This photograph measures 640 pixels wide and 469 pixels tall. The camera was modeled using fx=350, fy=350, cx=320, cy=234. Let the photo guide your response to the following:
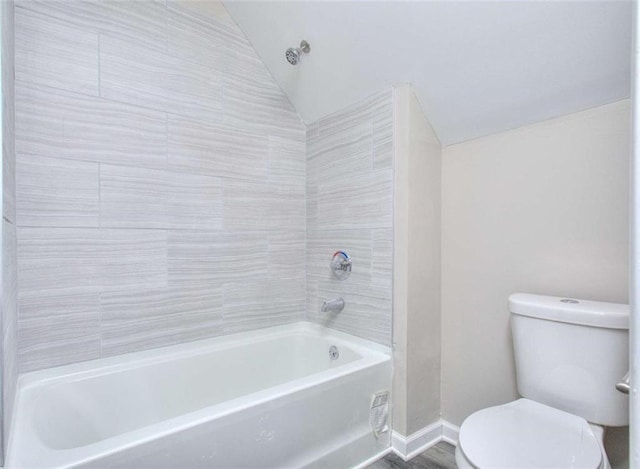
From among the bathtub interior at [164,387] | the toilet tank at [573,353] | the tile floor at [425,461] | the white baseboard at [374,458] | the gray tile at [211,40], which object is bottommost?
the tile floor at [425,461]

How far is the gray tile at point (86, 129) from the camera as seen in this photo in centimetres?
146

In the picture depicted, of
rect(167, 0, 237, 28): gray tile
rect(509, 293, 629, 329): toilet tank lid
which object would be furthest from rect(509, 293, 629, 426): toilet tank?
rect(167, 0, 237, 28): gray tile

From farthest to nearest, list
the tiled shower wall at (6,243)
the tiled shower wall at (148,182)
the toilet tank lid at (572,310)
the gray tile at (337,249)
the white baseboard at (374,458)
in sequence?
the gray tile at (337,249)
the white baseboard at (374,458)
the tiled shower wall at (148,182)
the toilet tank lid at (572,310)
the tiled shower wall at (6,243)

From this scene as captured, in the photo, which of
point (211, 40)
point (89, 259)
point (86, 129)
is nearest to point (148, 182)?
point (86, 129)

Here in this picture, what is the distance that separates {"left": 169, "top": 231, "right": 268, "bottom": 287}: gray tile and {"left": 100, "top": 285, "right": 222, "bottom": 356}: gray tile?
7cm

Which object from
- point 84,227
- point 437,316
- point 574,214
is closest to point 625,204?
point 574,214

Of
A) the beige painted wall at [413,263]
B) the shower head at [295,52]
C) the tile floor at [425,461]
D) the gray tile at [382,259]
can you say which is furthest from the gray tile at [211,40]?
the tile floor at [425,461]

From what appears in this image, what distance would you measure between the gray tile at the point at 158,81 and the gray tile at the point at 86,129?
0.07 m

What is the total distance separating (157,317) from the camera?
1765mm

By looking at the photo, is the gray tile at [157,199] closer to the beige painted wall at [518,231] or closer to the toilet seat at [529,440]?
the beige painted wall at [518,231]

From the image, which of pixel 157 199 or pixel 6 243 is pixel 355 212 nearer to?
pixel 157 199

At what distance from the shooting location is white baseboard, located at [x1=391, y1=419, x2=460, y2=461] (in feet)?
5.59

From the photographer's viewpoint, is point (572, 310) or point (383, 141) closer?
point (572, 310)

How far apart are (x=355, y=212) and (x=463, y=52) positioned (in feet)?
2.96
